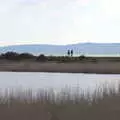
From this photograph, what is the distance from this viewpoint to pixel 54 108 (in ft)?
36.7

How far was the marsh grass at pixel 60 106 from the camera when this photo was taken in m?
10.4

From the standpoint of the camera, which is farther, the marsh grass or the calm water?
the calm water

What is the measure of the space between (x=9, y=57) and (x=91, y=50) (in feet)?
252

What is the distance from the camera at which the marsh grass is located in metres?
10.4

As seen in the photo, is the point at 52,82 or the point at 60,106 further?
the point at 52,82

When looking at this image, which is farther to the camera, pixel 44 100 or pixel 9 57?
pixel 9 57

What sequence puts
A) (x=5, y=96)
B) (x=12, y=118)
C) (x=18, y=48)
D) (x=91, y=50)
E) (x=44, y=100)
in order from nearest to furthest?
(x=12, y=118) < (x=44, y=100) < (x=5, y=96) < (x=18, y=48) < (x=91, y=50)

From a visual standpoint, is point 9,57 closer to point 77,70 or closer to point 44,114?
point 77,70

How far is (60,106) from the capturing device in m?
11.4

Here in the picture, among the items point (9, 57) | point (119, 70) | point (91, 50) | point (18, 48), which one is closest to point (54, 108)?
point (119, 70)

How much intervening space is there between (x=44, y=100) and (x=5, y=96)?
1408 mm

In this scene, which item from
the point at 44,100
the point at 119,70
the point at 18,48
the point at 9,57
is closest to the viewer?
the point at 44,100

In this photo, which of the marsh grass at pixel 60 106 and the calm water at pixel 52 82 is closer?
the marsh grass at pixel 60 106

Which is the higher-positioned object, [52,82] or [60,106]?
[60,106]
